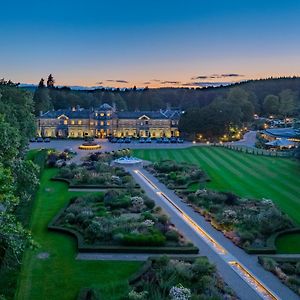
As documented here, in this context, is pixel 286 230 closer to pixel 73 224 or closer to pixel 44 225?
pixel 73 224

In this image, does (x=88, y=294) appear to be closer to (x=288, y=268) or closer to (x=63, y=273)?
(x=63, y=273)

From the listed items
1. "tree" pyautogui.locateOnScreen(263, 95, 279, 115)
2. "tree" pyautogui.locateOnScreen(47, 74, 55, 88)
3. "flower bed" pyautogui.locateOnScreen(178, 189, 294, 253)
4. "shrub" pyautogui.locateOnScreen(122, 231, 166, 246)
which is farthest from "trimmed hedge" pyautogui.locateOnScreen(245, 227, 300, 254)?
"tree" pyautogui.locateOnScreen(47, 74, 55, 88)

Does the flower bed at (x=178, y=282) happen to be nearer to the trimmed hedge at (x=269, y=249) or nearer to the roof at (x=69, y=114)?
the trimmed hedge at (x=269, y=249)

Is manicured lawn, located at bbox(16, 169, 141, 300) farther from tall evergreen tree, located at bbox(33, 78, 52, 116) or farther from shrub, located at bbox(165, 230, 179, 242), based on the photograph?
tall evergreen tree, located at bbox(33, 78, 52, 116)

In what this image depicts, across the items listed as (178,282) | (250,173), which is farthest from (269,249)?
(250,173)

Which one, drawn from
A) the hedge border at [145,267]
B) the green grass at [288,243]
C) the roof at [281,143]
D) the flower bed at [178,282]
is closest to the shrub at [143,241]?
the hedge border at [145,267]

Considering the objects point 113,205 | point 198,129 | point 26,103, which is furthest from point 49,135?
point 113,205
